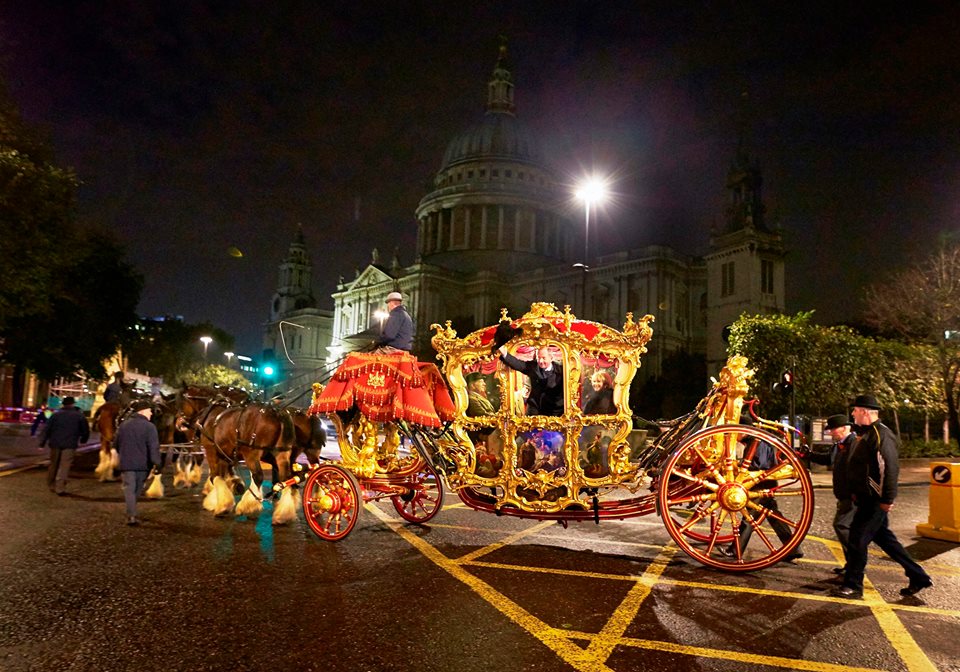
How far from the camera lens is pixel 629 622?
5.14 m

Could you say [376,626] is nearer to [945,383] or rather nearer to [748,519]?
[748,519]

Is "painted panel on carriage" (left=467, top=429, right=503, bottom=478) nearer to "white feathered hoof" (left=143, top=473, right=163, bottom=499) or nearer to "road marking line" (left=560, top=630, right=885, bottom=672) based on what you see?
"road marking line" (left=560, top=630, right=885, bottom=672)

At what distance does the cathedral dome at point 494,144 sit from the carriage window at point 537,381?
8371 cm

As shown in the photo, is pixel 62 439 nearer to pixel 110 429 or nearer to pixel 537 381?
pixel 110 429

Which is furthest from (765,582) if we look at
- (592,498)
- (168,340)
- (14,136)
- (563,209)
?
(563,209)

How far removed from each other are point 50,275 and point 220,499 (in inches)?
637

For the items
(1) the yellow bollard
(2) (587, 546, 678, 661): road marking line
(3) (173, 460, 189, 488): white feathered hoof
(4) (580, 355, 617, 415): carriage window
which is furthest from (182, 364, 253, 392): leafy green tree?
(2) (587, 546, 678, 661): road marking line

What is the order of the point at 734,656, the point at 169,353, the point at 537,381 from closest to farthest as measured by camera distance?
the point at 734,656 → the point at 537,381 → the point at 169,353

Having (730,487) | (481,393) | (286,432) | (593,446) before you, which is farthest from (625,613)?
(286,432)

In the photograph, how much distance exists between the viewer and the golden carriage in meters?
6.69

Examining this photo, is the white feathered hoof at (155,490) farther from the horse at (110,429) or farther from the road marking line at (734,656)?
the road marking line at (734,656)

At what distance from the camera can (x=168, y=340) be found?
70.1 metres

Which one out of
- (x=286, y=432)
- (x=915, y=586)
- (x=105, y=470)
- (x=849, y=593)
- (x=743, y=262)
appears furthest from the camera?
(x=743, y=262)

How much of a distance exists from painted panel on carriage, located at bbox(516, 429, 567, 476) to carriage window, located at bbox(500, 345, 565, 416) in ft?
1.00
